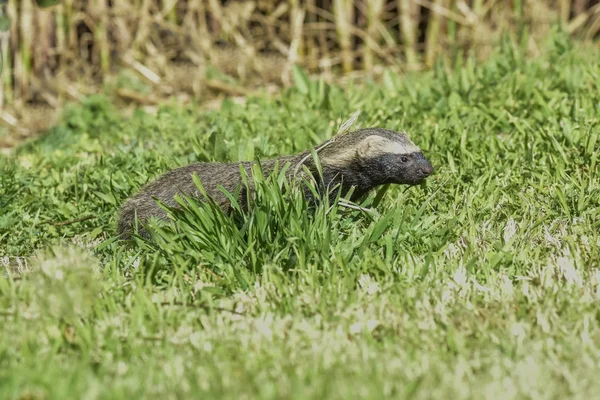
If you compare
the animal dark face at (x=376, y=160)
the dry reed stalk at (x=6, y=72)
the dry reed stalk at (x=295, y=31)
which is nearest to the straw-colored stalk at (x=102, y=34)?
the dry reed stalk at (x=6, y=72)

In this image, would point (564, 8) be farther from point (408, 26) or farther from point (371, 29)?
point (371, 29)

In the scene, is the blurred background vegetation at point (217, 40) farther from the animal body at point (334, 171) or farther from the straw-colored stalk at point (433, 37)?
the animal body at point (334, 171)

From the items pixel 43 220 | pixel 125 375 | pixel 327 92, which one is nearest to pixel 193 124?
pixel 327 92

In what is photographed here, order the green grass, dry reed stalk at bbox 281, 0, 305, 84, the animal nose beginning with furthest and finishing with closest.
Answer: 1. dry reed stalk at bbox 281, 0, 305, 84
2. the animal nose
3. the green grass

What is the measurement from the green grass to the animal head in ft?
0.75

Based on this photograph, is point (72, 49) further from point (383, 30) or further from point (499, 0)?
point (499, 0)

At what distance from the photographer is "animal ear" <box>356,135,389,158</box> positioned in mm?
5551

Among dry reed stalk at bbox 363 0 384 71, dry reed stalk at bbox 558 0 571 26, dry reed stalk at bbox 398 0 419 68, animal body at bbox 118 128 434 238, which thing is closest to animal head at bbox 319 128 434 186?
animal body at bbox 118 128 434 238

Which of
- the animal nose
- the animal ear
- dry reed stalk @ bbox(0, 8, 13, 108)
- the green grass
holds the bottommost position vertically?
dry reed stalk @ bbox(0, 8, 13, 108)

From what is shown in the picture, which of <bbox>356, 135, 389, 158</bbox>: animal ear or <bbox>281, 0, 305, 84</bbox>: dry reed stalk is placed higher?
<bbox>356, 135, 389, 158</bbox>: animal ear

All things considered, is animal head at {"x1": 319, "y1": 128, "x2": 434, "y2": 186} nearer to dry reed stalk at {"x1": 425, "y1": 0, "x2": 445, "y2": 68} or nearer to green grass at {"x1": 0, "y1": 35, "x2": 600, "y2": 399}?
green grass at {"x1": 0, "y1": 35, "x2": 600, "y2": 399}

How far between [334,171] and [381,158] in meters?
0.33

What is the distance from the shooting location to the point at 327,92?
312 inches

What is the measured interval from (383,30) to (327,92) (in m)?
3.20
